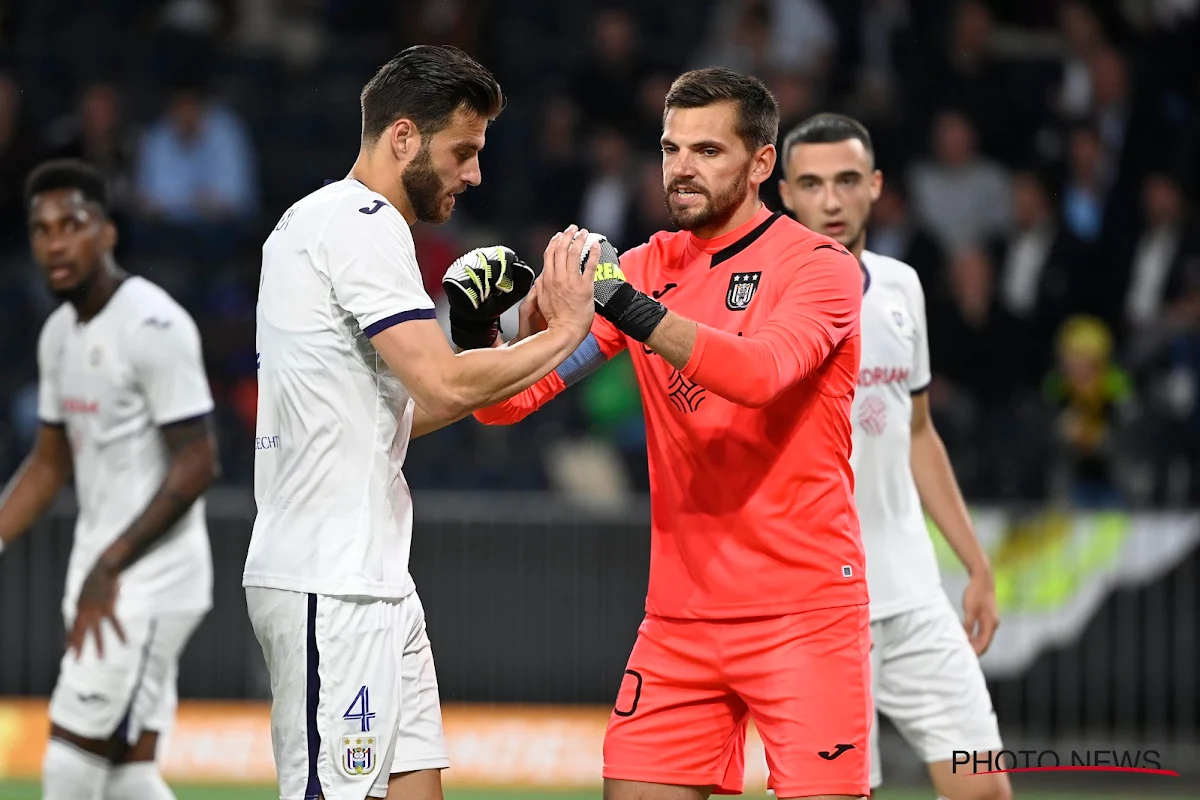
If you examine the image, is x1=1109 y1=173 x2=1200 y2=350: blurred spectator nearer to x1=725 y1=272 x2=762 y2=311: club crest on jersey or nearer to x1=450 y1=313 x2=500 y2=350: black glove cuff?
x1=725 y1=272 x2=762 y2=311: club crest on jersey

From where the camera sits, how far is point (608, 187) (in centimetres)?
1298

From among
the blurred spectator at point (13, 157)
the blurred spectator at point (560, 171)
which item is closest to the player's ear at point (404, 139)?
the blurred spectator at point (560, 171)

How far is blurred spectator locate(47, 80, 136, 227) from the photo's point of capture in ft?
41.7

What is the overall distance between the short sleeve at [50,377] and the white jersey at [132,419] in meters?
0.02

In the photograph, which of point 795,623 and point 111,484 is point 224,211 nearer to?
point 111,484

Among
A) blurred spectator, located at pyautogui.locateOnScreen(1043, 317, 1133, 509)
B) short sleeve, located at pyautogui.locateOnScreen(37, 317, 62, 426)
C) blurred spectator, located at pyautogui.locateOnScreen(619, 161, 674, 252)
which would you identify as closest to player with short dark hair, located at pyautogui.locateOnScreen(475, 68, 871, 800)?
short sleeve, located at pyautogui.locateOnScreen(37, 317, 62, 426)

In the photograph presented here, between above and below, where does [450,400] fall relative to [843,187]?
below

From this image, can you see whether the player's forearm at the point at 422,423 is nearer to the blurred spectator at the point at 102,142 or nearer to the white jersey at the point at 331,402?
the white jersey at the point at 331,402

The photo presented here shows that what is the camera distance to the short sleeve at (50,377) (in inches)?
279

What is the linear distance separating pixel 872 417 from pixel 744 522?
60.3 inches

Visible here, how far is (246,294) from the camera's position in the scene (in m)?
12.5

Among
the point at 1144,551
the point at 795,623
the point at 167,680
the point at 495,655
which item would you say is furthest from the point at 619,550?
the point at 795,623

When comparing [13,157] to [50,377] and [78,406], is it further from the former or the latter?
[78,406]

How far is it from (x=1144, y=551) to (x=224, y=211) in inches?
280
